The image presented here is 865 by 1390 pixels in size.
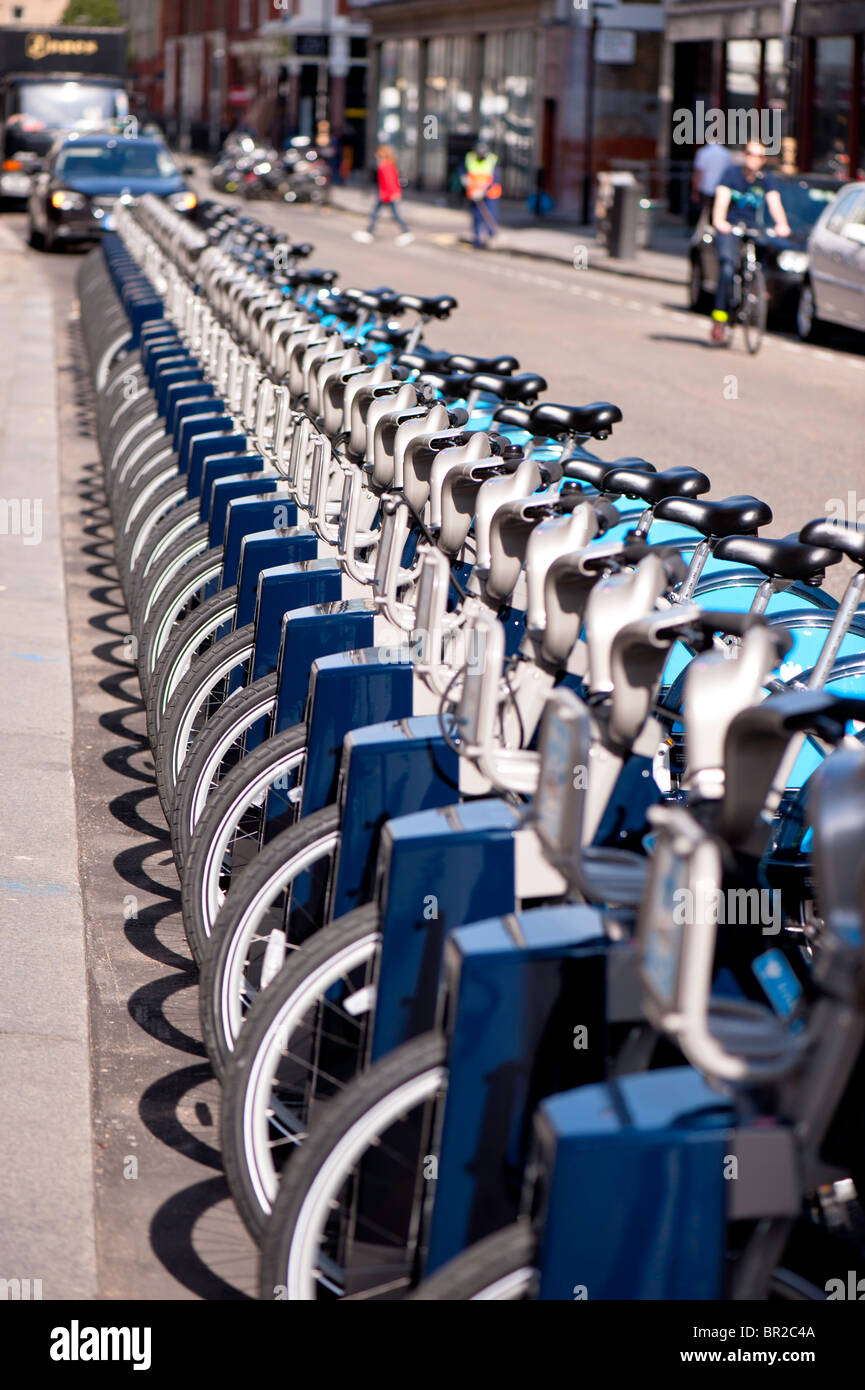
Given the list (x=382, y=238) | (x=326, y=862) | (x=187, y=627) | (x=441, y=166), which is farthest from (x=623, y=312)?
(x=441, y=166)

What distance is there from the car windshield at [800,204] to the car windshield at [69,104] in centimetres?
1994

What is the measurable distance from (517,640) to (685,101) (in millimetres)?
39958

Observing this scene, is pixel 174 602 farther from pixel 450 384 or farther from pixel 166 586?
pixel 450 384

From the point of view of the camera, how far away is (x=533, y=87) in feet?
155

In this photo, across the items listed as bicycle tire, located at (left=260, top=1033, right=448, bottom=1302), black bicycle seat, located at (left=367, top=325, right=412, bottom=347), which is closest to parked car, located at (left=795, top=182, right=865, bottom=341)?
black bicycle seat, located at (left=367, top=325, right=412, bottom=347)

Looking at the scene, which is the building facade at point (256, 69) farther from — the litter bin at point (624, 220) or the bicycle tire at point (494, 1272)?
the bicycle tire at point (494, 1272)

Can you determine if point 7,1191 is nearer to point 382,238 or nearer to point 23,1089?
point 23,1089

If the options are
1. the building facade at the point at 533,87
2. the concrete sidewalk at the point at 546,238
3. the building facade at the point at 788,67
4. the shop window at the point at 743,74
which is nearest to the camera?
the concrete sidewalk at the point at 546,238

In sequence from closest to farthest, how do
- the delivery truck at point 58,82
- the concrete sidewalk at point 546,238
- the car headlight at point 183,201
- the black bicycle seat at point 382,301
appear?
1. the black bicycle seat at point 382,301
2. the car headlight at point 183,201
3. the concrete sidewalk at point 546,238
4. the delivery truck at point 58,82

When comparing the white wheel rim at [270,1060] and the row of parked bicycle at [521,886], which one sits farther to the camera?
the white wheel rim at [270,1060]

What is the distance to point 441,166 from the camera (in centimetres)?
5616

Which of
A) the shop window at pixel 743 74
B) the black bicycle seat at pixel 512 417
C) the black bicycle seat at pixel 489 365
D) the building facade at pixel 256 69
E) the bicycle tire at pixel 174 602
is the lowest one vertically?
the bicycle tire at pixel 174 602

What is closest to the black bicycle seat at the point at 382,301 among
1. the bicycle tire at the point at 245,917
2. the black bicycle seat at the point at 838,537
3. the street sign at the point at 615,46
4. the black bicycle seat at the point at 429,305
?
the black bicycle seat at the point at 429,305

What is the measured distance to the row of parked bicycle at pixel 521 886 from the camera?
2.32 meters
